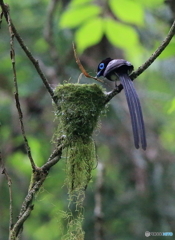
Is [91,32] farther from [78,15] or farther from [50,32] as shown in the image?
[50,32]

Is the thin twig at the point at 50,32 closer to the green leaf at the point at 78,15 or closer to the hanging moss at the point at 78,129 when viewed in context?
the green leaf at the point at 78,15

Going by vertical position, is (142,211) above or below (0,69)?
below

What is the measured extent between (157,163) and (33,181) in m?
3.32

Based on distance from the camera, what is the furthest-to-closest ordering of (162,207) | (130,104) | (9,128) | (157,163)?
(9,128) → (157,163) → (162,207) → (130,104)

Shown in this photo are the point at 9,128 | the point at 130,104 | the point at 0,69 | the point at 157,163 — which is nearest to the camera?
the point at 130,104

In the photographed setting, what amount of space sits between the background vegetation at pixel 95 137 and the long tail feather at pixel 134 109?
127 centimetres

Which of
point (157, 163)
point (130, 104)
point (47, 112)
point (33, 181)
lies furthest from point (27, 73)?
point (33, 181)

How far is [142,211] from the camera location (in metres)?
5.38

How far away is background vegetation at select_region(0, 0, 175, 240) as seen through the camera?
17.8 feet

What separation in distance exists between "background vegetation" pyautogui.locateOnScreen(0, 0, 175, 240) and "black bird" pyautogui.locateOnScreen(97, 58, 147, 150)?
70cm

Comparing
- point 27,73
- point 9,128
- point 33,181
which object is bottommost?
point 33,181

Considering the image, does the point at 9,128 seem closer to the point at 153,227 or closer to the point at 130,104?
the point at 153,227

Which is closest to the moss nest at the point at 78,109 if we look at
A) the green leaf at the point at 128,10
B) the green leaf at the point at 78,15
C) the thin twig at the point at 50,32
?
the green leaf at the point at 128,10

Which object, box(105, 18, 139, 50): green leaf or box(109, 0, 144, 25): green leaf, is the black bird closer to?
box(105, 18, 139, 50): green leaf
